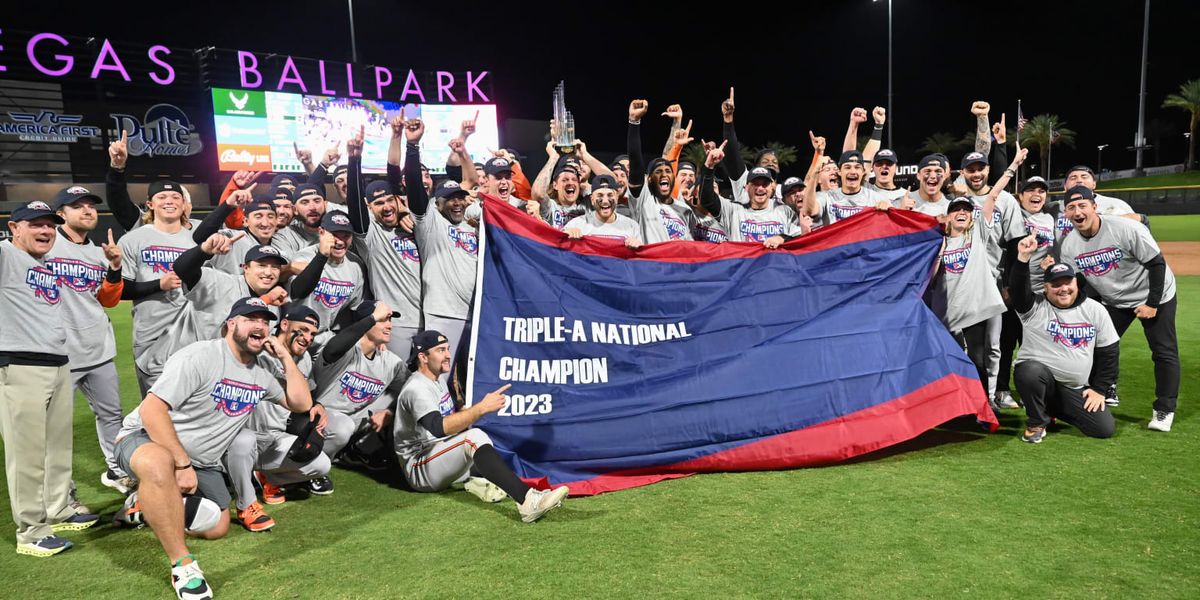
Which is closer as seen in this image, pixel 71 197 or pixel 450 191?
pixel 71 197

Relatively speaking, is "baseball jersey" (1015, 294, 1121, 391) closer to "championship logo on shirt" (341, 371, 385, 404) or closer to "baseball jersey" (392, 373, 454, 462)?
"baseball jersey" (392, 373, 454, 462)

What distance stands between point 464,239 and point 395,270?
1.96ft

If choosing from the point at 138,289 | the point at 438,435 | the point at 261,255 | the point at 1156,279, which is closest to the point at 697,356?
the point at 438,435

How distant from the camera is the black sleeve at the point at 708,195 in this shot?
275 inches

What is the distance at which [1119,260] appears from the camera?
656 cm

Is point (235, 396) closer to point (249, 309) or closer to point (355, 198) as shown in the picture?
point (249, 309)

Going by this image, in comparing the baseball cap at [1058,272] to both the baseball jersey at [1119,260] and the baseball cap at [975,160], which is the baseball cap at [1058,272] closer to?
the baseball jersey at [1119,260]

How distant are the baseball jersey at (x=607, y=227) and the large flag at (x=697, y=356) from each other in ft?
1.21

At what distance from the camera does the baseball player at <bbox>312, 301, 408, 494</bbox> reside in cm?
567

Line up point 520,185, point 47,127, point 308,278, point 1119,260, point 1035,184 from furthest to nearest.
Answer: point 47,127
point 520,185
point 1035,184
point 1119,260
point 308,278

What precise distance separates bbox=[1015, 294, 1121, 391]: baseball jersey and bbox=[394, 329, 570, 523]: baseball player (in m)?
4.01

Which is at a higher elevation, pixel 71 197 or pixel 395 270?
pixel 71 197

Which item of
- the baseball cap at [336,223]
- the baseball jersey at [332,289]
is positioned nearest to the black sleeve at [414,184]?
→ the baseball cap at [336,223]

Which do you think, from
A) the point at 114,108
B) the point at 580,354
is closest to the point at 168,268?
the point at 580,354
